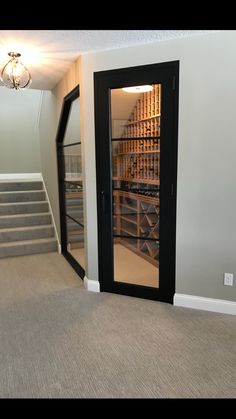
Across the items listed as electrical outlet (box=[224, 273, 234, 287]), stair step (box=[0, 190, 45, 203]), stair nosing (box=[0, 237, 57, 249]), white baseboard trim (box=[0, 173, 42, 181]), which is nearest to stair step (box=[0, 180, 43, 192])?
stair step (box=[0, 190, 45, 203])

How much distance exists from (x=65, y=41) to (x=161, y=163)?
129 centimetres

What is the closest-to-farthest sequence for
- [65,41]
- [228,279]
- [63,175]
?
[65,41]
[228,279]
[63,175]

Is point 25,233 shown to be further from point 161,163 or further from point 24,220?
point 161,163

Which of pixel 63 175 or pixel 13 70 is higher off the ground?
pixel 13 70

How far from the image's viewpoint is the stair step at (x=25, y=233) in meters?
4.66

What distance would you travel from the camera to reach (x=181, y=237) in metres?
2.80

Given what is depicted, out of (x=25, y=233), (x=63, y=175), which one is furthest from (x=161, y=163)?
(x=25, y=233)

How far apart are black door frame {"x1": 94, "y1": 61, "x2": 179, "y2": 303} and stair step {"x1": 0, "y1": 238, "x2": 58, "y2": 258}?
1729 millimetres

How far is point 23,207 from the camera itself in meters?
5.11

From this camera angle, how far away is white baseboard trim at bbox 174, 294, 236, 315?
8.86 ft

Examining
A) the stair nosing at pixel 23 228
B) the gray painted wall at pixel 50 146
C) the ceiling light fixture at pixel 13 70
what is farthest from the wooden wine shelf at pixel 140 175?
the stair nosing at pixel 23 228
